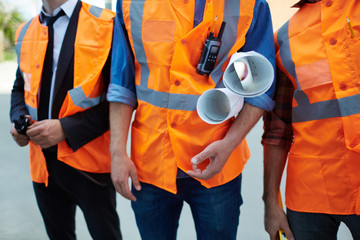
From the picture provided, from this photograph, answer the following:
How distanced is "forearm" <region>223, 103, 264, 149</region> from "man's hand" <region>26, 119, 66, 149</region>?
2.08 ft

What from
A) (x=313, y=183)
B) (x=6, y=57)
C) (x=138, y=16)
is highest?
(x=138, y=16)

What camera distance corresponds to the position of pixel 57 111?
1.25 metres

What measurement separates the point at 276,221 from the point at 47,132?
0.86 metres

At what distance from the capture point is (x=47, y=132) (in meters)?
1.18

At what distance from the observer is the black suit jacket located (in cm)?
121

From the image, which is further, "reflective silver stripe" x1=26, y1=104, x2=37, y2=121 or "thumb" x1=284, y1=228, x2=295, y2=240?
"reflective silver stripe" x1=26, y1=104, x2=37, y2=121

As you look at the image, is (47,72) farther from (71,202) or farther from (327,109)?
(327,109)

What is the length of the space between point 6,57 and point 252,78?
38.2 feet

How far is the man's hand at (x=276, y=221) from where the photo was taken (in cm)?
106

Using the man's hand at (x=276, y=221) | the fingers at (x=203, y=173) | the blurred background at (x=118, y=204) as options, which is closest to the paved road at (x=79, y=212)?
the blurred background at (x=118, y=204)

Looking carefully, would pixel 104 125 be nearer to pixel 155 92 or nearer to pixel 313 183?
pixel 155 92

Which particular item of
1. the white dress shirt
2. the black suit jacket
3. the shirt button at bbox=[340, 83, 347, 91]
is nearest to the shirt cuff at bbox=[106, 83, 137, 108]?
the black suit jacket

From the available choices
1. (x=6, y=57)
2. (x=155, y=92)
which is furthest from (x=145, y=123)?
(x=6, y=57)

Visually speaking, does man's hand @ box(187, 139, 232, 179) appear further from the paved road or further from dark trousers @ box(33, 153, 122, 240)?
the paved road
